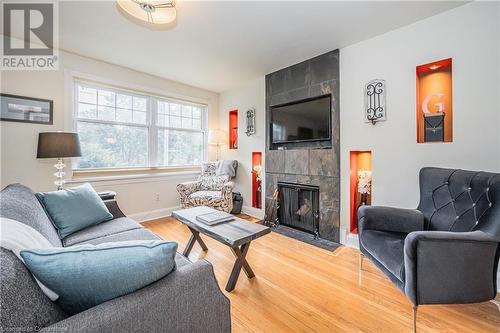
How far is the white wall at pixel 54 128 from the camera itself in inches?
98.6

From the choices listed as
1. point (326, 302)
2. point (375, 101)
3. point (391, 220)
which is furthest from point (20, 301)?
point (375, 101)

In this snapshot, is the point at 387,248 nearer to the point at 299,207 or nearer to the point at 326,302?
the point at 326,302

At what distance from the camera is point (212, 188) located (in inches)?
146

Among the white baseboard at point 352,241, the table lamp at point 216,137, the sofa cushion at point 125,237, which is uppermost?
the table lamp at point 216,137

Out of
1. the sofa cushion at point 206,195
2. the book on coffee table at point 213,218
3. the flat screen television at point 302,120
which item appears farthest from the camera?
the sofa cushion at point 206,195

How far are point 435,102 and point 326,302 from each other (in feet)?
7.11

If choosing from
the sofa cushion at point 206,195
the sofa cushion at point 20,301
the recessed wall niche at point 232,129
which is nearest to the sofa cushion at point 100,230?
the sofa cushion at point 20,301

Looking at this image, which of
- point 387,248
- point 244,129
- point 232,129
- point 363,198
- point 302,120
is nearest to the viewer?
point 387,248

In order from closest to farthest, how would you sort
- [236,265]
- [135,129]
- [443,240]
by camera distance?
[443,240] < [236,265] < [135,129]

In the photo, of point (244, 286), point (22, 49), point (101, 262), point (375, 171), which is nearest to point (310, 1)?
point (375, 171)

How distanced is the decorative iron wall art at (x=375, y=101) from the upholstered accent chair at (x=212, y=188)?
2226mm

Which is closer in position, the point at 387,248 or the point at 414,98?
the point at 387,248

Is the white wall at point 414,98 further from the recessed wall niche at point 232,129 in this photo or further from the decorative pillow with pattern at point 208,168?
the decorative pillow with pattern at point 208,168

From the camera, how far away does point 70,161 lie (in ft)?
9.51
